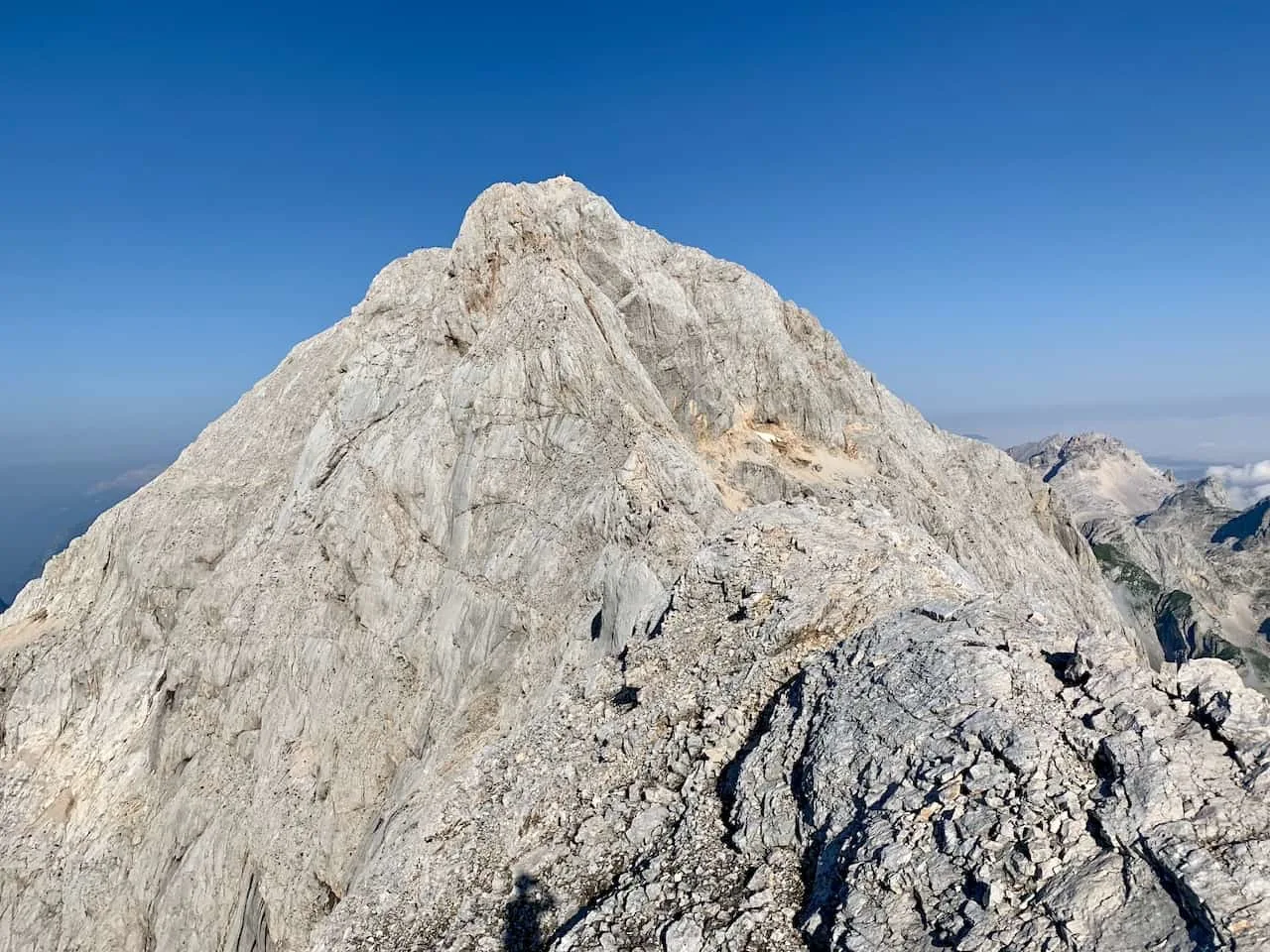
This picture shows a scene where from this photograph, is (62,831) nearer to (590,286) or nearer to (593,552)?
(593,552)

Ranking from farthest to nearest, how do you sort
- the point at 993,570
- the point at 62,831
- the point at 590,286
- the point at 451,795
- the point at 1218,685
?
the point at 993,570, the point at 590,286, the point at 62,831, the point at 451,795, the point at 1218,685

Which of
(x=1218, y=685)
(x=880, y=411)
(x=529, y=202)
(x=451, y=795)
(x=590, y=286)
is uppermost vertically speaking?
(x=529, y=202)

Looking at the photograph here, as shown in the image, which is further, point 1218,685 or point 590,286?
point 590,286

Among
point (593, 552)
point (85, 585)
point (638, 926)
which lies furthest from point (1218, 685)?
point (85, 585)

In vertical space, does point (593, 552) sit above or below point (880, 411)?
below

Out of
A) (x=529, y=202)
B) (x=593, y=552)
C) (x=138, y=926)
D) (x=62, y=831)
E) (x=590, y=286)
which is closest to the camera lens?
(x=593, y=552)

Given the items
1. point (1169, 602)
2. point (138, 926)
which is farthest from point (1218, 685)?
point (1169, 602)
